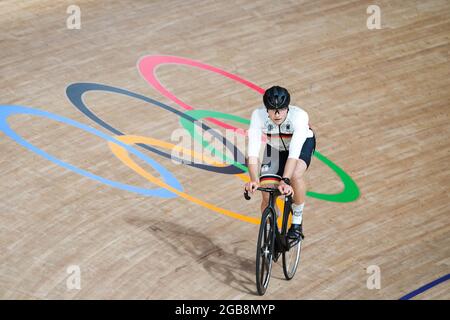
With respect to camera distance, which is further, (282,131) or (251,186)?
(282,131)

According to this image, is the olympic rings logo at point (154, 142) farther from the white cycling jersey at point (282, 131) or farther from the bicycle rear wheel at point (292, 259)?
the white cycling jersey at point (282, 131)

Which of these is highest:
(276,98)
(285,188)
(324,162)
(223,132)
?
(276,98)

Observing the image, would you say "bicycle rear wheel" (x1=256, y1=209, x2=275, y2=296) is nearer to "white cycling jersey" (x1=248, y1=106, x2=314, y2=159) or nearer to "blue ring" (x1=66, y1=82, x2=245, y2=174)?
"white cycling jersey" (x1=248, y1=106, x2=314, y2=159)

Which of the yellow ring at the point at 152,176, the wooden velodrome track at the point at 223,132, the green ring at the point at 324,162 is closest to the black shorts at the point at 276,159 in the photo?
the wooden velodrome track at the point at 223,132

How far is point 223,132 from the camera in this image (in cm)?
729

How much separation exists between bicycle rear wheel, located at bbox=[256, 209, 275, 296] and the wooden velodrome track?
160 millimetres

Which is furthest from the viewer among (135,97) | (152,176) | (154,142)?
(135,97)

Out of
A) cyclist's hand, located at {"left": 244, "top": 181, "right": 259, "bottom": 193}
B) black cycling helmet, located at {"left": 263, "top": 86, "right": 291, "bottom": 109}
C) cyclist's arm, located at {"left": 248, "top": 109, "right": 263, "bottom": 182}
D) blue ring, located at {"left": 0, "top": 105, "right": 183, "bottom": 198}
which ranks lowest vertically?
blue ring, located at {"left": 0, "top": 105, "right": 183, "bottom": 198}

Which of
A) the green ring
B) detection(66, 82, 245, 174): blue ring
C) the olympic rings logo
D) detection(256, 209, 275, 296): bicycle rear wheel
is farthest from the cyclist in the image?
detection(66, 82, 245, 174): blue ring

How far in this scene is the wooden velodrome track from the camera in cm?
546

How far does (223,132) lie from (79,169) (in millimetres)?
1450

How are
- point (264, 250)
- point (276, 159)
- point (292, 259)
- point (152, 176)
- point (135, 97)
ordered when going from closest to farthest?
point (264, 250) → point (276, 159) → point (292, 259) → point (152, 176) → point (135, 97)

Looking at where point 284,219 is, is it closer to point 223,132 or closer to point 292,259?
point 292,259

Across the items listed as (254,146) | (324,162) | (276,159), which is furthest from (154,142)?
(254,146)
